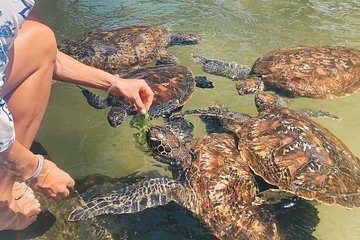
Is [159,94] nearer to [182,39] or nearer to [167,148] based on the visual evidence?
[167,148]

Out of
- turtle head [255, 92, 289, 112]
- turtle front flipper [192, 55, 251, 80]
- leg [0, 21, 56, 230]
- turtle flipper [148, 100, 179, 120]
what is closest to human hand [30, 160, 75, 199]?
leg [0, 21, 56, 230]

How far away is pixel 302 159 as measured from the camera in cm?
350

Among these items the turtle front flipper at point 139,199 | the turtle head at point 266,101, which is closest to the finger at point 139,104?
the turtle front flipper at point 139,199

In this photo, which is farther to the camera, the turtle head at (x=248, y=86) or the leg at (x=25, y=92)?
the turtle head at (x=248, y=86)

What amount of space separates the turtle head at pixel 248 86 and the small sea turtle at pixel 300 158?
1264 millimetres

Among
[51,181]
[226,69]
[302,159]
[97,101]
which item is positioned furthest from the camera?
[226,69]

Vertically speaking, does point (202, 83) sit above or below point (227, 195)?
below

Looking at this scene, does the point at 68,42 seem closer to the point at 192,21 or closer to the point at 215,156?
the point at 192,21

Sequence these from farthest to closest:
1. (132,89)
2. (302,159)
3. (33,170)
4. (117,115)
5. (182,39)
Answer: (182,39)
(117,115)
(302,159)
(132,89)
(33,170)

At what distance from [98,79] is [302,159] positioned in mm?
1879

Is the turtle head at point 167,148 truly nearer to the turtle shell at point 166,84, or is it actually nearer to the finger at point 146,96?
the finger at point 146,96

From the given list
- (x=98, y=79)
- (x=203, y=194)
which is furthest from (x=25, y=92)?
(x=203, y=194)

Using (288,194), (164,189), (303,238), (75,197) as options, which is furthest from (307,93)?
(75,197)

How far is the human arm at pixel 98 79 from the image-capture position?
3.16m
